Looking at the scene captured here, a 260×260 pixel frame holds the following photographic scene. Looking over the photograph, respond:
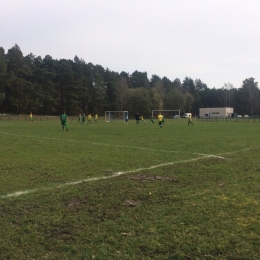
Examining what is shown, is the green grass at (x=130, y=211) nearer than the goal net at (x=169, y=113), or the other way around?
the green grass at (x=130, y=211)

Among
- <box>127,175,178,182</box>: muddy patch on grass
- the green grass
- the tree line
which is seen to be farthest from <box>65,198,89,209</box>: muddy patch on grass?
the tree line

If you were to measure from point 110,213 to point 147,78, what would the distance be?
121727 mm

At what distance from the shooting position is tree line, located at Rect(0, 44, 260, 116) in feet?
260

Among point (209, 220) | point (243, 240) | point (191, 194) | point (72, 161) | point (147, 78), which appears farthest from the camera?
point (147, 78)

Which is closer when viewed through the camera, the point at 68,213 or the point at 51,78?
the point at 68,213

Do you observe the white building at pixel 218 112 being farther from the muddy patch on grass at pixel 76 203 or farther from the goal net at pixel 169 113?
the muddy patch on grass at pixel 76 203

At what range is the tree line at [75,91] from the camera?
79.4 meters

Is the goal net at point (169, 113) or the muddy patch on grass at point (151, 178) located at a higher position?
the goal net at point (169, 113)

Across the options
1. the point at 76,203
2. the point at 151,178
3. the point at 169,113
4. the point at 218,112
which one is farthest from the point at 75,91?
the point at 76,203

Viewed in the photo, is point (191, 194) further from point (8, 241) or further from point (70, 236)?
point (8, 241)

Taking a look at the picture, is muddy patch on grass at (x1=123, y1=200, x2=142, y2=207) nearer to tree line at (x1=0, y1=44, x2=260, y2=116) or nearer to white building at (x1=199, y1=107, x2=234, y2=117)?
tree line at (x1=0, y1=44, x2=260, y2=116)

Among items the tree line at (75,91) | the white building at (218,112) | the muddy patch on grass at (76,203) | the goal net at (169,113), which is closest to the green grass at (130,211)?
the muddy patch on grass at (76,203)

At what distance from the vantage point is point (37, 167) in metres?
8.59

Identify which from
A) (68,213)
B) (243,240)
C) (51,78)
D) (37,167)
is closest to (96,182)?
(68,213)
